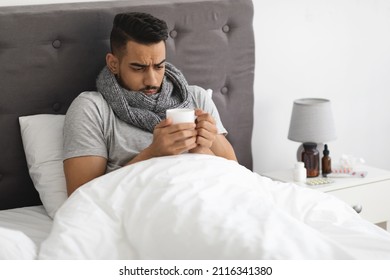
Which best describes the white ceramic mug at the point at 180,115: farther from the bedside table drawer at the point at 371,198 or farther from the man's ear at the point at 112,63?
the bedside table drawer at the point at 371,198

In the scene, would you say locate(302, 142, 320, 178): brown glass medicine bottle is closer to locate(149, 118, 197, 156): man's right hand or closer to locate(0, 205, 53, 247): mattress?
locate(149, 118, 197, 156): man's right hand

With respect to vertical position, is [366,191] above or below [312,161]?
below

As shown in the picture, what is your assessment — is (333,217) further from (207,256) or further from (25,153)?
(25,153)

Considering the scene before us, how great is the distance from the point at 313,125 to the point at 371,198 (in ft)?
1.23

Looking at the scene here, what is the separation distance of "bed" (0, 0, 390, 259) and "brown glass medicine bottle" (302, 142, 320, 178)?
0.23 metres

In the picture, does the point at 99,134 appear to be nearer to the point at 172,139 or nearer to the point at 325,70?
the point at 172,139

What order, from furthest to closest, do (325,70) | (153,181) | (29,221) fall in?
(325,70), (29,221), (153,181)

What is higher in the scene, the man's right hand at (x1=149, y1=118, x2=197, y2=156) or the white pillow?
the man's right hand at (x1=149, y1=118, x2=197, y2=156)

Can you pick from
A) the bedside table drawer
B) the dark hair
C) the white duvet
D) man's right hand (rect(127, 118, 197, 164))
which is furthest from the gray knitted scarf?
the bedside table drawer

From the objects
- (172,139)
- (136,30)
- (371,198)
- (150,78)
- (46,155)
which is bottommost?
(371,198)

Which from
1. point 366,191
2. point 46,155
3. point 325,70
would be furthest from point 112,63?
point 325,70

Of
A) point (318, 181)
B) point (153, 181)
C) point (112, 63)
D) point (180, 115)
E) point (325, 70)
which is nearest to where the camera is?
point (153, 181)

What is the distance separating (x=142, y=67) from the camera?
247 cm

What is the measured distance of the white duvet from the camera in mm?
1681
